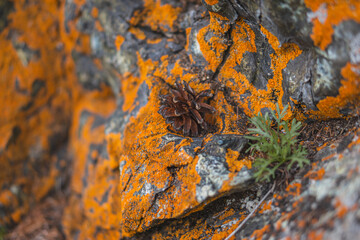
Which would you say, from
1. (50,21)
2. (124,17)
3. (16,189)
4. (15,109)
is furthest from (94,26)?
(16,189)

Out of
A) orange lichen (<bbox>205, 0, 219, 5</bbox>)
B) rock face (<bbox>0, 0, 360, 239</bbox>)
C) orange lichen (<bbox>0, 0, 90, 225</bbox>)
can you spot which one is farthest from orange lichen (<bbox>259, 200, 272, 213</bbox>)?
orange lichen (<bbox>0, 0, 90, 225</bbox>)

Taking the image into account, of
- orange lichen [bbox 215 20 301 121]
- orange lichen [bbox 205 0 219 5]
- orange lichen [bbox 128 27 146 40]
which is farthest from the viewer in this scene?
orange lichen [bbox 128 27 146 40]

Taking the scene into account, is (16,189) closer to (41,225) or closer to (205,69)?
(41,225)

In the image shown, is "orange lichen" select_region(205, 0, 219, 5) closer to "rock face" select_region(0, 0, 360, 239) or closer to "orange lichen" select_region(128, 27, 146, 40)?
"rock face" select_region(0, 0, 360, 239)

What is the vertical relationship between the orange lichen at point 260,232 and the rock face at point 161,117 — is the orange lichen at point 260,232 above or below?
below

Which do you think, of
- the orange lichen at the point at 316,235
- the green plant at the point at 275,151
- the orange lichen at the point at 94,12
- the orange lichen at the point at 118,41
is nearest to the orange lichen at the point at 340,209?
the orange lichen at the point at 316,235

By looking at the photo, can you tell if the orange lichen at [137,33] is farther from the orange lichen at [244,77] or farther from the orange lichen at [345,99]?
the orange lichen at [345,99]

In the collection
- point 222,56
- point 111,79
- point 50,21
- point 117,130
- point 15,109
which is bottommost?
point 222,56
